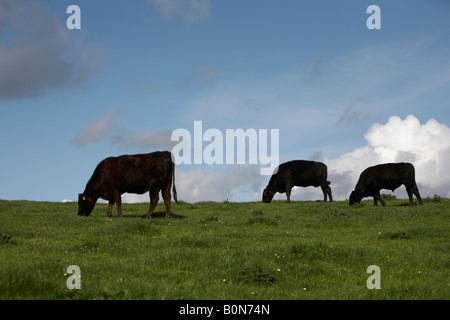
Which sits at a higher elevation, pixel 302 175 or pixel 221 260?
pixel 302 175

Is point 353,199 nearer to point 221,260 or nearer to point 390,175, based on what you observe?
point 390,175

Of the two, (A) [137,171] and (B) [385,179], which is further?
(B) [385,179]

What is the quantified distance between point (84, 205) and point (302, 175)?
18.6 m

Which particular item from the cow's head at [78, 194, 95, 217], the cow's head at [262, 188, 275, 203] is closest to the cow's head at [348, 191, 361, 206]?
the cow's head at [262, 188, 275, 203]

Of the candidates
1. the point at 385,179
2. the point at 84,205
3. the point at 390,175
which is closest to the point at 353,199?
the point at 385,179

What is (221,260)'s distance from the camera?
408 inches

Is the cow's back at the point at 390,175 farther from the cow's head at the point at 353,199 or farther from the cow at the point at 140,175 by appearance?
the cow at the point at 140,175

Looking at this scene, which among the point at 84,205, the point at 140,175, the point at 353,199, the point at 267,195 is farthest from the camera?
the point at 267,195

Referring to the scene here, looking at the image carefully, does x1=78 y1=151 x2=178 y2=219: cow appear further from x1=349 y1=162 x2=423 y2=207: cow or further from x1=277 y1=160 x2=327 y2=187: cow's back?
x1=277 y1=160 x2=327 y2=187: cow's back

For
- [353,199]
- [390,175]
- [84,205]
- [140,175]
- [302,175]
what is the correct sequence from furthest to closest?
1. [302,175]
2. [353,199]
3. [390,175]
4. [84,205]
5. [140,175]

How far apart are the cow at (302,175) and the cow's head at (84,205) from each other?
17209mm
